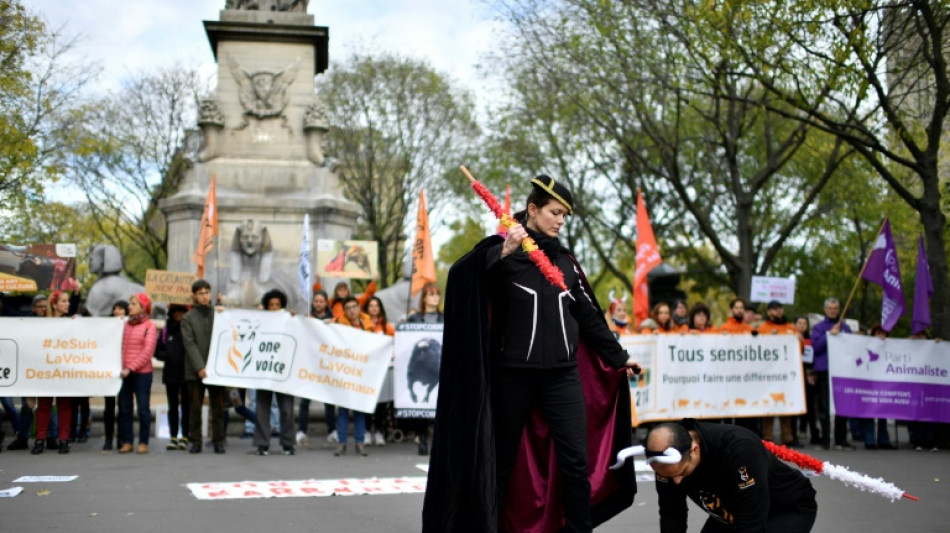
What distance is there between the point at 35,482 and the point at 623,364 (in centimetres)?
584

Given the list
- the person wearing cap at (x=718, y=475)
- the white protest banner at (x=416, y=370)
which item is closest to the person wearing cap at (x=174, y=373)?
the white protest banner at (x=416, y=370)

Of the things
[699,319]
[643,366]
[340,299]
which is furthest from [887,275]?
[340,299]

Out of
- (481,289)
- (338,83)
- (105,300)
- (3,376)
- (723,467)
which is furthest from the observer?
(338,83)

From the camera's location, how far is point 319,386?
12.3 metres

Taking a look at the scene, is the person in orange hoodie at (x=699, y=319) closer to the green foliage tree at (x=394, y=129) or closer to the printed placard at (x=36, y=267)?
the printed placard at (x=36, y=267)

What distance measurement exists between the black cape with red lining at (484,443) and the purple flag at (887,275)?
9015mm

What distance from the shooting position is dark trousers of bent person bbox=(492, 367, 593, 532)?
227 inches

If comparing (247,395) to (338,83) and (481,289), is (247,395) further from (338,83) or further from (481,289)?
(338,83)

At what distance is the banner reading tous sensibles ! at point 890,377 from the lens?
1359 centimetres

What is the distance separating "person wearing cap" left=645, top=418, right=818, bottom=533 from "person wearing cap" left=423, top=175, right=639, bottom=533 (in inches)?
30.9

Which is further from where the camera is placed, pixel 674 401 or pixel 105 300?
pixel 105 300

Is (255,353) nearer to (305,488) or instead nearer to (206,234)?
(206,234)

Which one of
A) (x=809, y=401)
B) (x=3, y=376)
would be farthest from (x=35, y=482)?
(x=809, y=401)

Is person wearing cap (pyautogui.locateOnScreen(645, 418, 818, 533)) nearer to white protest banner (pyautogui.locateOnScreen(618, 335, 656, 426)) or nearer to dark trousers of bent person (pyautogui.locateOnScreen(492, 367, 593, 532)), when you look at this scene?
dark trousers of bent person (pyautogui.locateOnScreen(492, 367, 593, 532))
